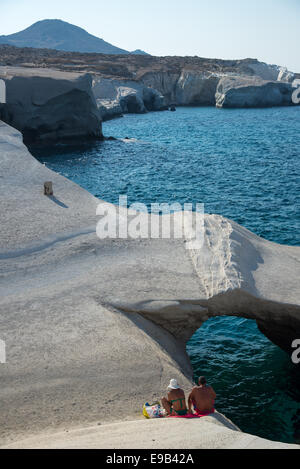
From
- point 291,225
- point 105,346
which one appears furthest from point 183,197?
point 105,346

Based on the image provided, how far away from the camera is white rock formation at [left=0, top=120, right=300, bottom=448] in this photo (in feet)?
30.9

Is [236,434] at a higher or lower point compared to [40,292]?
lower

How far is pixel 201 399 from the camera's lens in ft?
32.0

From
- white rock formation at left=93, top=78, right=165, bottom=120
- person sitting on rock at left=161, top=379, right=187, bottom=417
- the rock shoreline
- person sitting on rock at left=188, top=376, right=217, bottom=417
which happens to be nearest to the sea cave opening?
person sitting on rock at left=188, top=376, right=217, bottom=417

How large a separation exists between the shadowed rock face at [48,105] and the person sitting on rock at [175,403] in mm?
40218

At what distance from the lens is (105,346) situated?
10.9 metres

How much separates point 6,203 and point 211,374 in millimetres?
10494

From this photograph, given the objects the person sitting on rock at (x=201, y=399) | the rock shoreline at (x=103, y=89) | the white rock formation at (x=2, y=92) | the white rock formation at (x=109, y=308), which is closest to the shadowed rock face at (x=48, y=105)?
the rock shoreline at (x=103, y=89)

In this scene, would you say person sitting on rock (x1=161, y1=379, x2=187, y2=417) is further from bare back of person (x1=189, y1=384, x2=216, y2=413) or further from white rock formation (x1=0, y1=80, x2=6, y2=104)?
white rock formation (x1=0, y1=80, x2=6, y2=104)

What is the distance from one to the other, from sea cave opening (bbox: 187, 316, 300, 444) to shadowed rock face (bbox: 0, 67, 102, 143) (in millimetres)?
34765

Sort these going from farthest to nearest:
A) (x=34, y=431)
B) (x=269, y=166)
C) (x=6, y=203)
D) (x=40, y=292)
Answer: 1. (x=269, y=166)
2. (x=6, y=203)
3. (x=40, y=292)
4. (x=34, y=431)

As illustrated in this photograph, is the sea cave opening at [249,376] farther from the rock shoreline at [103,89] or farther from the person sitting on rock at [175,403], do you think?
the rock shoreline at [103,89]

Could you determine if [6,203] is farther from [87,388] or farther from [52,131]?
[52,131]

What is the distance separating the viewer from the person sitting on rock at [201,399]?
976 cm
